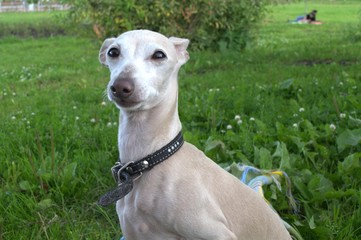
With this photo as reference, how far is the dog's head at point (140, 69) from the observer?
202 centimetres

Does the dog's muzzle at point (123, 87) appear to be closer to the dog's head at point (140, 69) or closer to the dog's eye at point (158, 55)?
the dog's head at point (140, 69)

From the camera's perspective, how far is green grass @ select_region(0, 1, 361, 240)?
119 inches

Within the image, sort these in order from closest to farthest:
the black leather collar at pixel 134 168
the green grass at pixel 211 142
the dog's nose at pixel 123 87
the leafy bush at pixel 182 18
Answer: the dog's nose at pixel 123 87
the black leather collar at pixel 134 168
the green grass at pixel 211 142
the leafy bush at pixel 182 18

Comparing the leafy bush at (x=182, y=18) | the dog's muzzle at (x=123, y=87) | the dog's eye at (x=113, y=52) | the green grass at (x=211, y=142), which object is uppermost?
the dog's eye at (x=113, y=52)

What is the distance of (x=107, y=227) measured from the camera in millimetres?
3016

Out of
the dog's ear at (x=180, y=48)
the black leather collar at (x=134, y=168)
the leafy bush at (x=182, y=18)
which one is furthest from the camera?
the leafy bush at (x=182, y=18)

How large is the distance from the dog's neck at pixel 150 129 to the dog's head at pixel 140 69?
0.18 feet

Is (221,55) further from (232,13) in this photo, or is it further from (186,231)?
(186,231)

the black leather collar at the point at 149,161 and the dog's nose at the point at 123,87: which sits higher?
the dog's nose at the point at 123,87

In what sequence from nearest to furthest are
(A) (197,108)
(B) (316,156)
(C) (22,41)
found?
(B) (316,156), (A) (197,108), (C) (22,41)

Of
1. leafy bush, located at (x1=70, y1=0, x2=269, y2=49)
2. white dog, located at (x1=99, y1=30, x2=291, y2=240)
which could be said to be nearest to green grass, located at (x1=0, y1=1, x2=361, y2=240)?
white dog, located at (x1=99, y1=30, x2=291, y2=240)

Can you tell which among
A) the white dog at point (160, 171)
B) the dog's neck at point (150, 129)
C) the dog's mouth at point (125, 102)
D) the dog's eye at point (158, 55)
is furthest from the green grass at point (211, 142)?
the dog's eye at point (158, 55)

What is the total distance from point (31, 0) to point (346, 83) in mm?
9331

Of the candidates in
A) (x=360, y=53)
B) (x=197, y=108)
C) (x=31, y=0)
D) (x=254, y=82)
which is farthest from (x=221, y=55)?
(x=31, y=0)
